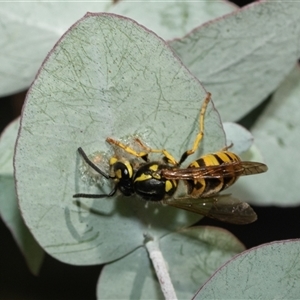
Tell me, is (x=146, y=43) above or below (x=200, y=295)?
above

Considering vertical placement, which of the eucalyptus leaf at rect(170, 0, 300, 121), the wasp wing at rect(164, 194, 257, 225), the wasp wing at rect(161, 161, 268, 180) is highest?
the eucalyptus leaf at rect(170, 0, 300, 121)

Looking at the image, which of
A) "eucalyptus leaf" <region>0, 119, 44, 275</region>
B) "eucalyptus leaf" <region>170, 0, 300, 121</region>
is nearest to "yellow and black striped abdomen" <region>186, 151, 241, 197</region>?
"eucalyptus leaf" <region>170, 0, 300, 121</region>

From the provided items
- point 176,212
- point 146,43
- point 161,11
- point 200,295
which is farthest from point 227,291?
point 161,11

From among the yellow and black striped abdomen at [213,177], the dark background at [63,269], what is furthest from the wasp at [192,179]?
the dark background at [63,269]

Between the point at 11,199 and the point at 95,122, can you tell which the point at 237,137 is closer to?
the point at 95,122

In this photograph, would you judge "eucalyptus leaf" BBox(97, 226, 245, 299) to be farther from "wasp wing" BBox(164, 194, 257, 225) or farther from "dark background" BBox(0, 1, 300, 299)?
"dark background" BBox(0, 1, 300, 299)

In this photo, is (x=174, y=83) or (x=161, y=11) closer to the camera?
(x=174, y=83)

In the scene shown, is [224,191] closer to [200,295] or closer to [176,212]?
[176,212]

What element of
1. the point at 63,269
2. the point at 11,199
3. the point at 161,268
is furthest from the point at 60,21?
the point at 63,269
